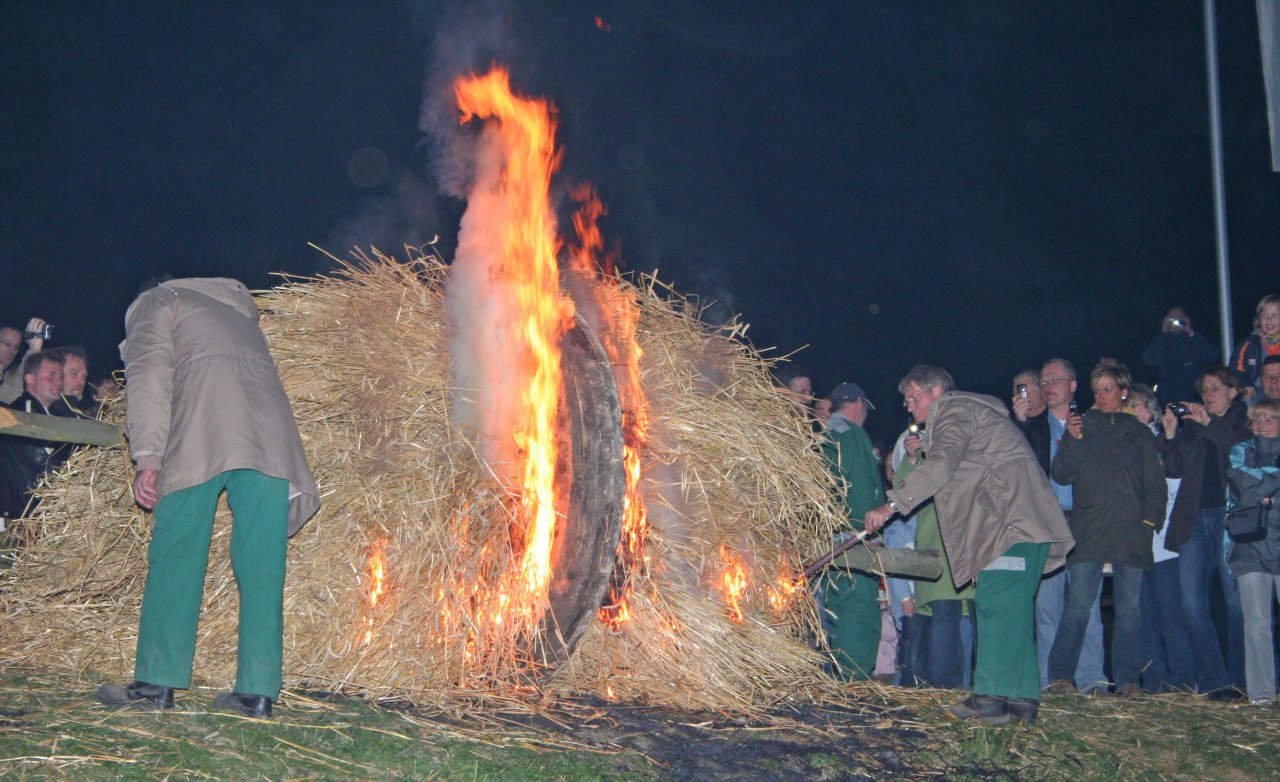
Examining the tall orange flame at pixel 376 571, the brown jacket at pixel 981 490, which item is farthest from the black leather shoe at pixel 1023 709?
the tall orange flame at pixel 376 571

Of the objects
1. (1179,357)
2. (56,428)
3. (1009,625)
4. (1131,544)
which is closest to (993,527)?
(1009,625)

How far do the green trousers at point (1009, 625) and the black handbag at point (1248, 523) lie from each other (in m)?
1.72

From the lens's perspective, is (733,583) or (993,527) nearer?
(733,583)

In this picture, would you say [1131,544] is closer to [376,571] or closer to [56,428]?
[376,571]

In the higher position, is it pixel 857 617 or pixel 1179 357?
pixel 1179 357

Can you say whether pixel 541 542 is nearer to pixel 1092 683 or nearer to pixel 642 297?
pixel 642 297

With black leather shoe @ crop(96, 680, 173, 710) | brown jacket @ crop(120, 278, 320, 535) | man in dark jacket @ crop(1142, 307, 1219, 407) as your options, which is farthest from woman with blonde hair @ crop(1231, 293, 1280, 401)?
black leather shoe @ crop(96, 680, 173, 710)

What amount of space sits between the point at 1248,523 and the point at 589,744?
4627 millimetres

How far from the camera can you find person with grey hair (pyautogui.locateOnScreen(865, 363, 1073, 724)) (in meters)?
5.17

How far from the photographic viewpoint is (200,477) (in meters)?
3.88

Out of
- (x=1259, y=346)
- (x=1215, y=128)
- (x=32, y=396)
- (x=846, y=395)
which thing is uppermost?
(x=1215, y=128)

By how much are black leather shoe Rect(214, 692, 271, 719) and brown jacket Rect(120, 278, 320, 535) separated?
72 cm

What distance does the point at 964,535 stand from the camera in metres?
5.49

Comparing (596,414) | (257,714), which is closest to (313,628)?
(257,714)
